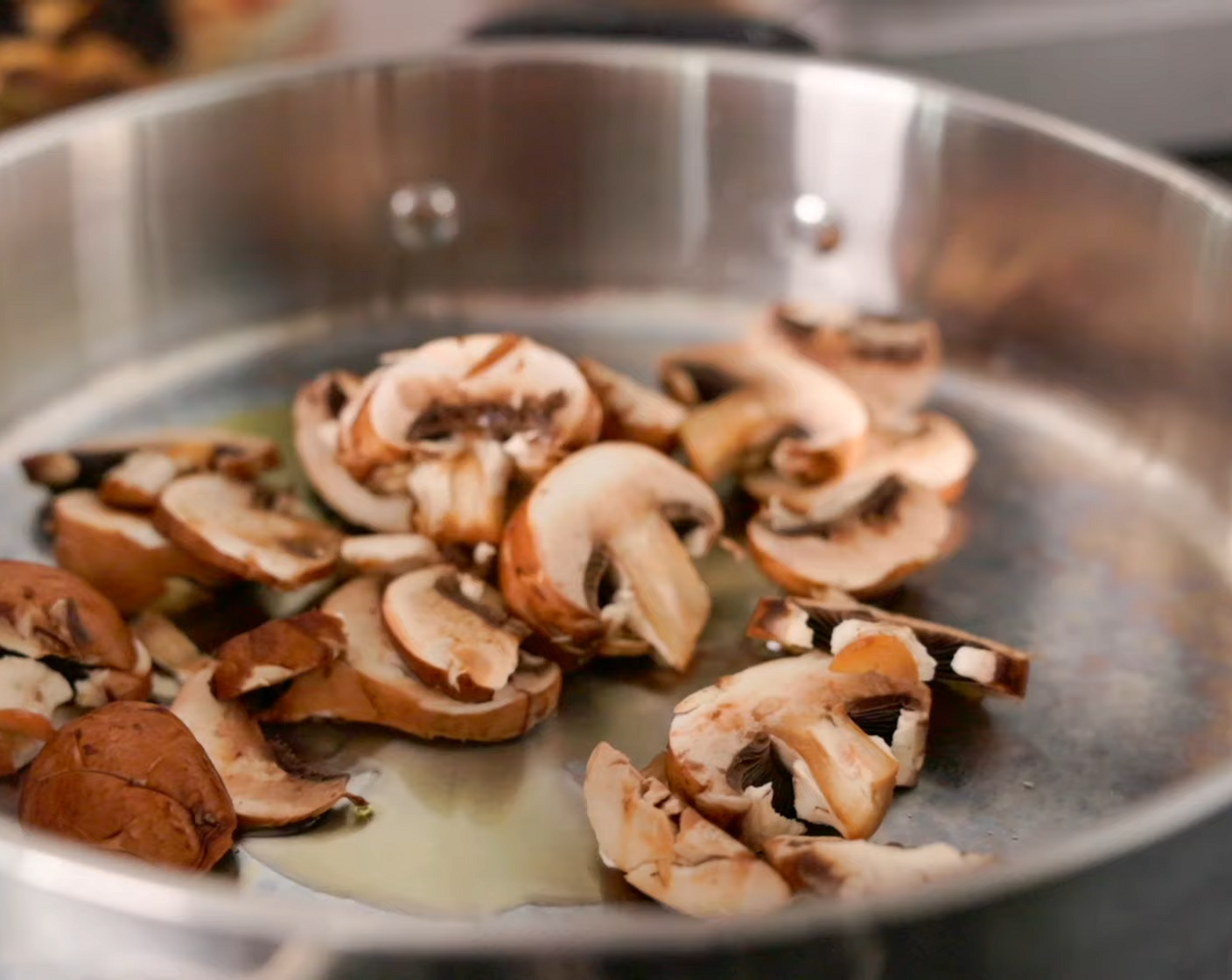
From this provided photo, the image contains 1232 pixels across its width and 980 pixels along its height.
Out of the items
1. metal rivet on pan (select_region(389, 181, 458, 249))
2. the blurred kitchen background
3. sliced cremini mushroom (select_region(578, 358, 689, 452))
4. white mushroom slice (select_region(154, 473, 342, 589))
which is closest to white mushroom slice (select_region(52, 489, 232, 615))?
white mushroom slice (select_region(154, 473, 342, 589))

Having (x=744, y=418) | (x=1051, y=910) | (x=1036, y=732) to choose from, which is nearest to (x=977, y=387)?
(x=744, y=418)

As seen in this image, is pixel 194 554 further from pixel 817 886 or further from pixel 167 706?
pixel 817 886

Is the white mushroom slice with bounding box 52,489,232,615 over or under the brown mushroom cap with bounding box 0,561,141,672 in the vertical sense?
under

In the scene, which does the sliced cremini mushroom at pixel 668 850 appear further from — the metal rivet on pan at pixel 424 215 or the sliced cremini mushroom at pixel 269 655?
the metal rivet on pan at pixel 424 215

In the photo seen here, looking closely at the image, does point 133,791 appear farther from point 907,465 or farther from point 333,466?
point 907,465

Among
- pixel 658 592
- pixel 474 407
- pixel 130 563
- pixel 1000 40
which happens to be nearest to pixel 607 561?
pixel 658 592

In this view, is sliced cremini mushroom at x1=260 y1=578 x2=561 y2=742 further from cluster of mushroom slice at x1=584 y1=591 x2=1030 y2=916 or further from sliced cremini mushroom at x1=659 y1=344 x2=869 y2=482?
sliced cremini mushroom at x1=659 y1=344 x2=869 y2=482
